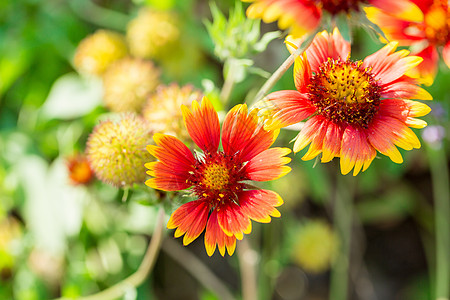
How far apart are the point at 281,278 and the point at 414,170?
0.98m

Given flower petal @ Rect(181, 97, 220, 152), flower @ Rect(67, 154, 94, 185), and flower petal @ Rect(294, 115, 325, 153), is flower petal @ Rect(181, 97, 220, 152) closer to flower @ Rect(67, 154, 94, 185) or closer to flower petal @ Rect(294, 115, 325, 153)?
flower petal @ Rect(294, 115, 325, 153)

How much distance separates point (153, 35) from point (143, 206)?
0.75 meters

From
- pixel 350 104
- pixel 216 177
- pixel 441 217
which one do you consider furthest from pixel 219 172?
pixel 441 217

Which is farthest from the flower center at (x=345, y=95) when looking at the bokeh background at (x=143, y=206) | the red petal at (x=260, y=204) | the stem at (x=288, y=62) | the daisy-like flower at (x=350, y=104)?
the bokeh background at (x=143, y=206)

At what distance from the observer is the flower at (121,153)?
108 cm

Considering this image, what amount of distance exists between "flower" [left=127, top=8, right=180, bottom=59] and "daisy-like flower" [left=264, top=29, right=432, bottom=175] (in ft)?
3.02

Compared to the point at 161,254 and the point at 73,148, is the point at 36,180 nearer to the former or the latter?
the point at 73,148

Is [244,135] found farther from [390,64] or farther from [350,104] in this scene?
[390,64]

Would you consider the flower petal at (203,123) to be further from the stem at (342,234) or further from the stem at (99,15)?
the stem at (99,15)

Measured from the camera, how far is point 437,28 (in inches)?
49.3

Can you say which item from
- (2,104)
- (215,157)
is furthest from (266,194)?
(2,104)

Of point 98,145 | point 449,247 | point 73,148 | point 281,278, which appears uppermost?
point 98,145

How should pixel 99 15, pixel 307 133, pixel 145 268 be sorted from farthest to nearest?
1. pixel 99 15
2. pixel 145 268
3. pixel 307 133

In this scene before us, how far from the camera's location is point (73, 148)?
1.84 m
